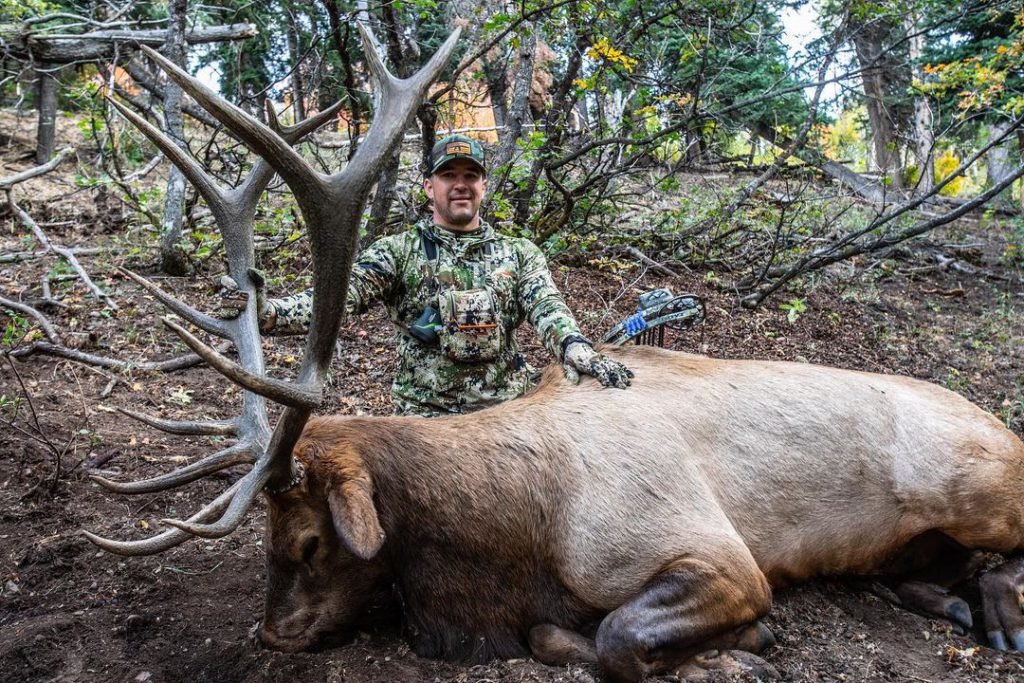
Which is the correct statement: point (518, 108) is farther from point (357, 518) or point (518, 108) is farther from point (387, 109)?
point (357, 518)

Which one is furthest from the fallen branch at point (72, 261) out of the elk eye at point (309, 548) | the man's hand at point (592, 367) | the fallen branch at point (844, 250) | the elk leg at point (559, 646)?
the fallen branch at point (844, 250)

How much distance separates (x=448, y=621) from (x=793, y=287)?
6.09 m

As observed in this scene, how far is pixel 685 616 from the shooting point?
129 inches

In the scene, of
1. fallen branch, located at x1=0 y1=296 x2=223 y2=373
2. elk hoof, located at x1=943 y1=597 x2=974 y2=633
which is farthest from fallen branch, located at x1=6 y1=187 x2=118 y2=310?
elk hoof, located at x1=943 y1=597 x2=974 y2=633

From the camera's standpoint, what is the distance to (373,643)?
137 inches

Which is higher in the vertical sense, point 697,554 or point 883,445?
point 883,445

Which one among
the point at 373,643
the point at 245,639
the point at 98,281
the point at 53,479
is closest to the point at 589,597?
the point at 373,643

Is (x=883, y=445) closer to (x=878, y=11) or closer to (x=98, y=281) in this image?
(x=878, y=11)

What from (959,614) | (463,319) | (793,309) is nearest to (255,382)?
(463,319)

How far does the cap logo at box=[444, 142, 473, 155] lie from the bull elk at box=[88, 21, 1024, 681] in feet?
3.79

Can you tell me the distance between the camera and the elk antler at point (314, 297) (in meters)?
2.70

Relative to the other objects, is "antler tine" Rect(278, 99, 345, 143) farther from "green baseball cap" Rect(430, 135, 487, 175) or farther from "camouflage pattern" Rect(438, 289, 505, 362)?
"camouflage pattern" Rect(438, 289, 505, 362)

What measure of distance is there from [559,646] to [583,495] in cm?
64

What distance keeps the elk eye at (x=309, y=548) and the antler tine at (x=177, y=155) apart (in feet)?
5.08
